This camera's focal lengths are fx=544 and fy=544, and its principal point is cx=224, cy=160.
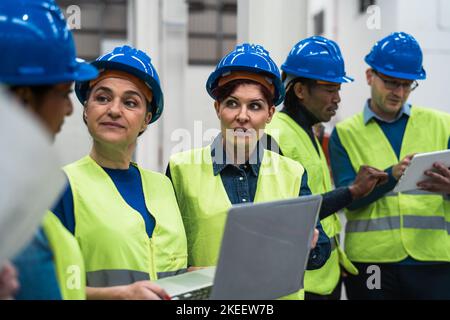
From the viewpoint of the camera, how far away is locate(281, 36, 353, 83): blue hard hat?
2145mm

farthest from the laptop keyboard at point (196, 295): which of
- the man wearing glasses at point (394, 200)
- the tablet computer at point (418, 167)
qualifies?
the man wearing glasses at point (394, 200)

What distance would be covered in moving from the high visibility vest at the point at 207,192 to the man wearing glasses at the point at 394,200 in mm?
757

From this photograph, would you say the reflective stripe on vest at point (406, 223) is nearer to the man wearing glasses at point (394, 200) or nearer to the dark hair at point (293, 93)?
the man wearing glasses at point (394, 200)

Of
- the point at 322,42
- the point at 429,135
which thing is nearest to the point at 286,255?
the point at 322,42

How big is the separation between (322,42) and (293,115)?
0.32 metres

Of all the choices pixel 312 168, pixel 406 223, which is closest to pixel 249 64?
pixel 312 168

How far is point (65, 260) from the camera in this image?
1.03m

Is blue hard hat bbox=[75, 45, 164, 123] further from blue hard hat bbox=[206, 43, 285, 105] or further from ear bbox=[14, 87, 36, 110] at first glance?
ear bbox=[14, 87, 36, 110]

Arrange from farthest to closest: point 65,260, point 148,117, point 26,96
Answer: point 148,117 → point 65,260 → point 26,96

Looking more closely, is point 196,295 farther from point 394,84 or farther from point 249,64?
point 394,84

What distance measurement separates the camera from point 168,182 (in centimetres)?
154

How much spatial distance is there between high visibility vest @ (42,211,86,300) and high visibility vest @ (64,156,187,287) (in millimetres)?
181

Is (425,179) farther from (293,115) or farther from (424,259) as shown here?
(293,115)

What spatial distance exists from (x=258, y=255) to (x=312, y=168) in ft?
3.34
